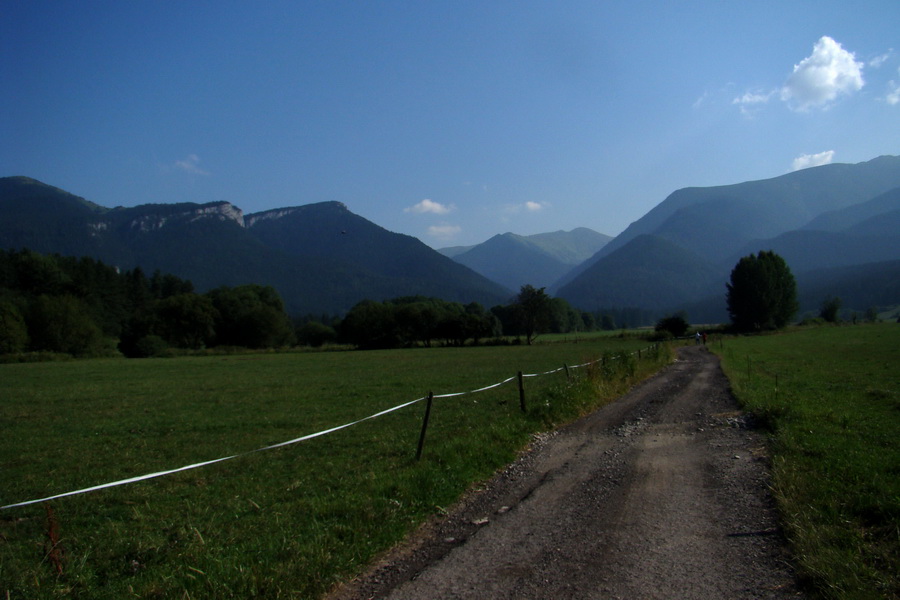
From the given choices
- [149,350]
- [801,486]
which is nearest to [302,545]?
[801,486]

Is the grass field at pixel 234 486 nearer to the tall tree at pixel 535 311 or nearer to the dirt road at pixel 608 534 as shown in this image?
the dirt road at pixel 608 534

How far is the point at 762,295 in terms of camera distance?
102 metres

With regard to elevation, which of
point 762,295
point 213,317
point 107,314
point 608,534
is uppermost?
point 107,314

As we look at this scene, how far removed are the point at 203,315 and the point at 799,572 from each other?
380ft

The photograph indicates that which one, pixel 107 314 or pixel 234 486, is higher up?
pixel 107 314

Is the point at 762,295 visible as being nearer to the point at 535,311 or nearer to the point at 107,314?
the point at 535,311

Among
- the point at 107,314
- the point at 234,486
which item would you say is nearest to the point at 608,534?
the point at 234,486

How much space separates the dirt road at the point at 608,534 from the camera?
477 centimetres

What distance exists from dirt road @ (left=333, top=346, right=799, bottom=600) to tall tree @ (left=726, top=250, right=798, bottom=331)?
10896 centimetres

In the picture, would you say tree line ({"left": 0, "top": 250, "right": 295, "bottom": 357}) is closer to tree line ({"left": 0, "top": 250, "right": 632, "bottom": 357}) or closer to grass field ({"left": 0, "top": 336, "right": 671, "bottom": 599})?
Answer: tree line ({"left": 0, "top": 250, "right": 632, "bottom": 357})

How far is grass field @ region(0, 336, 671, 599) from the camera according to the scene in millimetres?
5270

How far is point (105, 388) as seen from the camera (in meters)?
30.6

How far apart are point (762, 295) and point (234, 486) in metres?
115

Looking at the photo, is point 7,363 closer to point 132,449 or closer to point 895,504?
point 132,449
